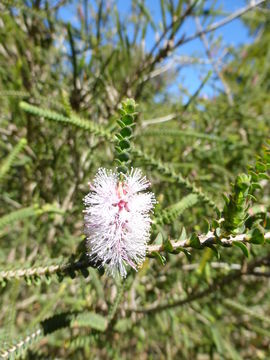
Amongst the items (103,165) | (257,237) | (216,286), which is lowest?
(216,286)

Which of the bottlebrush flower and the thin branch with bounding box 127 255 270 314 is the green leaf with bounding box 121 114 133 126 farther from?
the thin branch with bounding box 127 255 270 314

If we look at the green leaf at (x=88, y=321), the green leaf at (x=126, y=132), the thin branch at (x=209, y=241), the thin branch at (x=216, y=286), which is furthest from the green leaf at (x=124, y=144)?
the thin branch at (x=216, y=286)

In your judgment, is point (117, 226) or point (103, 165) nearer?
point (117, 226)

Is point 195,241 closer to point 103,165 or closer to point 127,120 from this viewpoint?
point 127,120

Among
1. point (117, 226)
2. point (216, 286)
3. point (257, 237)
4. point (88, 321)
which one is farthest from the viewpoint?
point (216, 286)

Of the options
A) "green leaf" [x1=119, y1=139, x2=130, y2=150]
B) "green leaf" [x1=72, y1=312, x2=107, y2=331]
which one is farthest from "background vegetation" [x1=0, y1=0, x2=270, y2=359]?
"green leaf" [x1=119, y1=139, x2=130, y2=150]

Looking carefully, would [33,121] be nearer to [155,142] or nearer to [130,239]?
[155,142]

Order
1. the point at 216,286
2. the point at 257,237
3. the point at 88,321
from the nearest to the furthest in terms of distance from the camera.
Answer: the point at 257,237 → the point at 88,321 → the point at 216,286

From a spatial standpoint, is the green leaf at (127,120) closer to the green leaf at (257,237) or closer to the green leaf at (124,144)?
the green leaf at (124,144)

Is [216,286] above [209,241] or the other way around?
the other way around

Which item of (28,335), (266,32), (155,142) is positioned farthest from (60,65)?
(266,32)

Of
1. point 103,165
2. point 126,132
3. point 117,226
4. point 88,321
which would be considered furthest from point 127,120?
point 103,165

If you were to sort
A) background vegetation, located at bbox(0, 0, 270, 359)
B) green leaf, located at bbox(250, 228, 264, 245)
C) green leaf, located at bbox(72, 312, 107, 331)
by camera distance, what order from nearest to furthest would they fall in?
green leaf, located at bbox(250, 228, 264, 245), green leaf, located at bbox(72, 312, 107, 331), background vegetation, located at bbox(0, 0, 270, 359)
